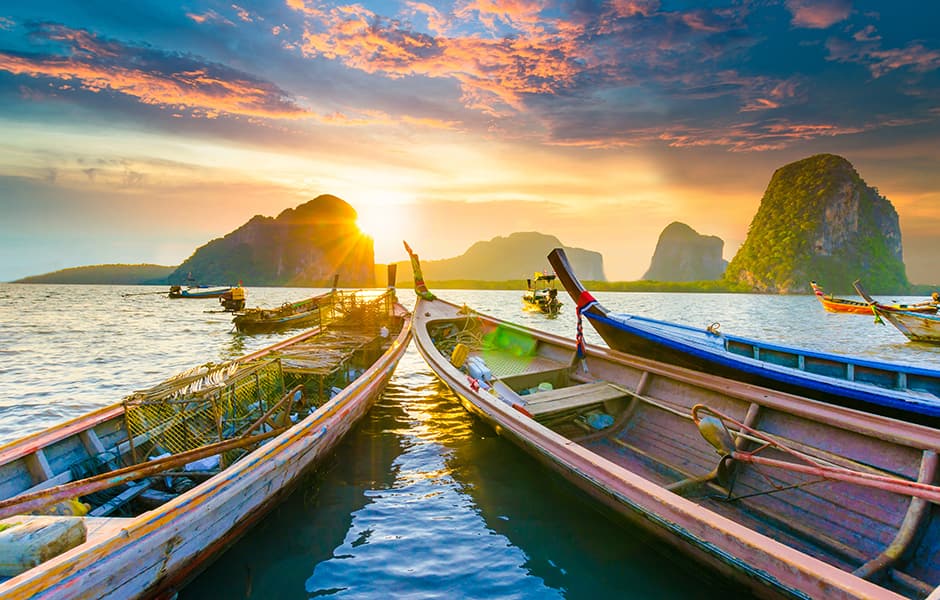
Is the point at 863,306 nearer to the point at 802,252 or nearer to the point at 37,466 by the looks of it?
the point at 37,466

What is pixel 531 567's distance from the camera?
14.7 feet

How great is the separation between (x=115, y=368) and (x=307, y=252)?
184 metres

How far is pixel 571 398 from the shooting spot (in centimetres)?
668

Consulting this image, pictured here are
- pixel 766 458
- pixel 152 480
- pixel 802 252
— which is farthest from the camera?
pixel 802 252

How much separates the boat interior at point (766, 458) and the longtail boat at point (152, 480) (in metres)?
3.37

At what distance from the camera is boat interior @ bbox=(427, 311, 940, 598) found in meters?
3.57

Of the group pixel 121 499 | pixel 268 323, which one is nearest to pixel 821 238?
pixel 268 323

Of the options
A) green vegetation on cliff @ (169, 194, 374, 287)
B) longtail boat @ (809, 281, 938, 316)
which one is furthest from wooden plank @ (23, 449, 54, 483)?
green vegetation on cliff @ (169, 194, 374, 287)

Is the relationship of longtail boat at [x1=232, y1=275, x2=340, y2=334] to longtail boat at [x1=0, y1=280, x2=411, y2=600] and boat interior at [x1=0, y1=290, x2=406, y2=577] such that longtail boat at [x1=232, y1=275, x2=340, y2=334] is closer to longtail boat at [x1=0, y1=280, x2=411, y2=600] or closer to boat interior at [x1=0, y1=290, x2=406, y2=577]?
boat interior at [x1=0, y1=290, x2=406, y2=577]

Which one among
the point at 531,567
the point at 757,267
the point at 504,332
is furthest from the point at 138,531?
the point at 757,267

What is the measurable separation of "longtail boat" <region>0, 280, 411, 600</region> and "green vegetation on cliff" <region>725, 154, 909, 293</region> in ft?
484

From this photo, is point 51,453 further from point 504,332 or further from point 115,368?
point 115,368

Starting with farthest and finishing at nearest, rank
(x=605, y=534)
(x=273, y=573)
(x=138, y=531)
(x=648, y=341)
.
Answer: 1. (x=648, y=341)
2. (x=605, y=534)
3. (x=273, y=573)
4. (x=138, y=531)

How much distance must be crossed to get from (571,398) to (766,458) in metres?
2.91
